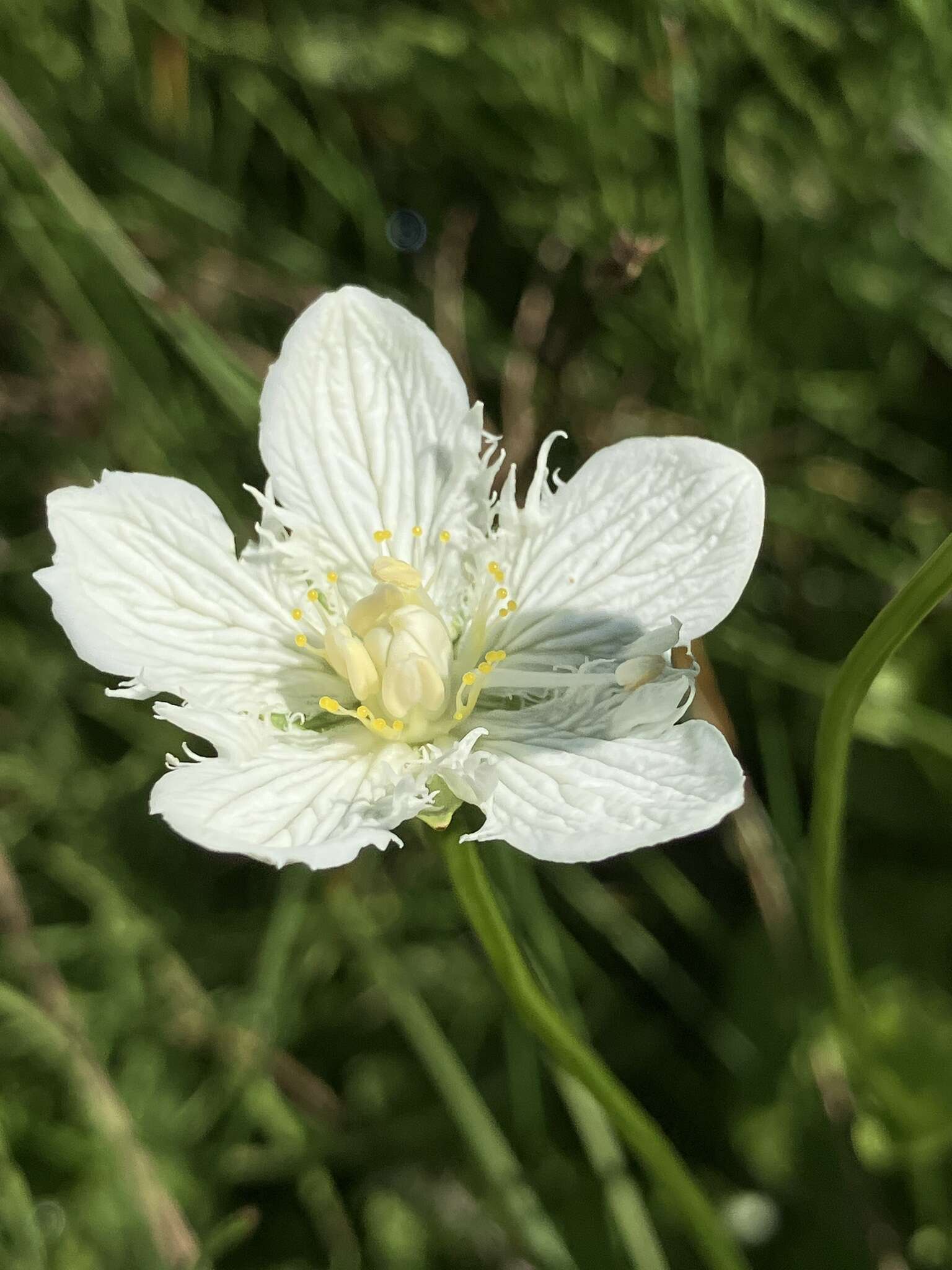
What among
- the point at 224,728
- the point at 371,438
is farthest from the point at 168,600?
the point at 371,438

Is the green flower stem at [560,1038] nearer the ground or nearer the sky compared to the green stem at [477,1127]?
nearer the sky

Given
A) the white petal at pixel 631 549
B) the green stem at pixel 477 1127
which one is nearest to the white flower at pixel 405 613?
the white petal at pixel 631 549

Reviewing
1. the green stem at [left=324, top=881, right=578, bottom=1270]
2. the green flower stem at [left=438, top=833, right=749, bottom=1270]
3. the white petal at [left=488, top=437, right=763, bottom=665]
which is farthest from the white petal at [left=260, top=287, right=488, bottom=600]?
the green stem at [left=324, top=881, right=578, bottom=1270]

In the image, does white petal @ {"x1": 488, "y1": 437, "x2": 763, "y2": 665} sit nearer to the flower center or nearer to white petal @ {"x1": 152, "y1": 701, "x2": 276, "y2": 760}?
the flower center

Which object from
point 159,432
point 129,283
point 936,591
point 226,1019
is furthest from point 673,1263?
point 129,283

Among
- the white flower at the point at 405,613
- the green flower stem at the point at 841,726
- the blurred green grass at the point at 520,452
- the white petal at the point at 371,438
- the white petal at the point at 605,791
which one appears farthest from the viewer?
the blurred green grass at the point at 520,452

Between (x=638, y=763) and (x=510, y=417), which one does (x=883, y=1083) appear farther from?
(x=510, y=417)

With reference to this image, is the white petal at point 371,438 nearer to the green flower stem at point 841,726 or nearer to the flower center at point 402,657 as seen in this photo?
the flower center at point 402,657
